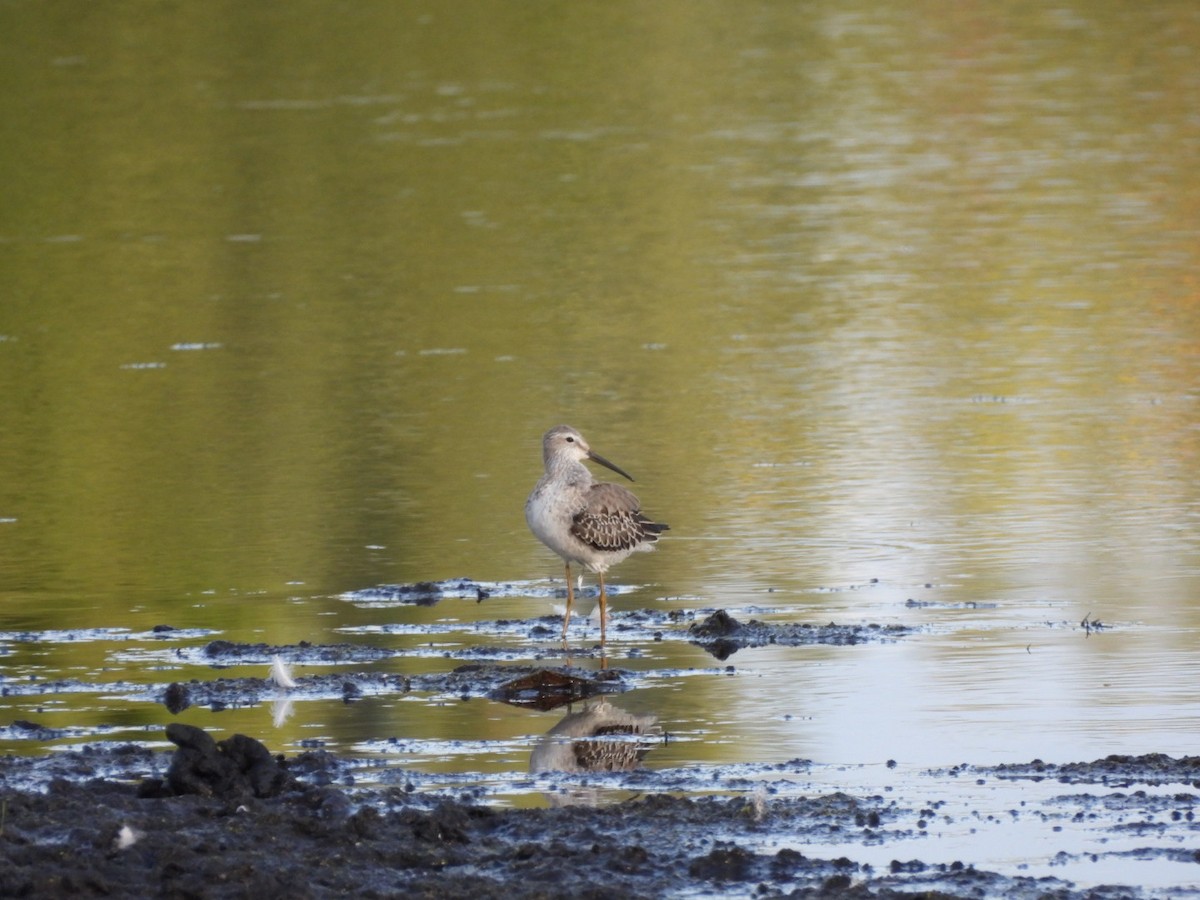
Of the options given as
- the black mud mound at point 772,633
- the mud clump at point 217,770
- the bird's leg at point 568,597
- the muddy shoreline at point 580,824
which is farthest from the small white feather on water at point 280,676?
the mud clump at point 217,770

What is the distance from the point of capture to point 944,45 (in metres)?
41.1

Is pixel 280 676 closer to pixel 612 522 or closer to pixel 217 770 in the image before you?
pixel 217 770

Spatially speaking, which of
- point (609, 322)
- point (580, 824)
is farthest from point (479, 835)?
point (609, 322)

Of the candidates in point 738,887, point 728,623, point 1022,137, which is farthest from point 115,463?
point 1022,137

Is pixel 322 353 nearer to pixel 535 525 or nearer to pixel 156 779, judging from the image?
pixel 535 525

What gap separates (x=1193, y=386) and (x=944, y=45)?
25.1 meters

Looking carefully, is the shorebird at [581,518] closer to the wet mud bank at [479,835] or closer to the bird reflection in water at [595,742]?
the bird reflection in water at [595,742]

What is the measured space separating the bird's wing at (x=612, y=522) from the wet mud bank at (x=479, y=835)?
3048mm

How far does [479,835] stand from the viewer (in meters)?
7.70

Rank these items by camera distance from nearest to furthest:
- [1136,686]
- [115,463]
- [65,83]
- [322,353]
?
1. [1136,686]
2. [115,463]
3. [322,353]
4. [65,83]

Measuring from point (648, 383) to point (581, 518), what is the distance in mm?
6049

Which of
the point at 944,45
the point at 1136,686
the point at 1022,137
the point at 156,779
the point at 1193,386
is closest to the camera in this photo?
the point at 156,779

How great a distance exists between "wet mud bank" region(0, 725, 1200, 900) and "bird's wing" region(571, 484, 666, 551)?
305 centimetres

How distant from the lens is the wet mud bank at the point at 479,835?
700 centimetres
